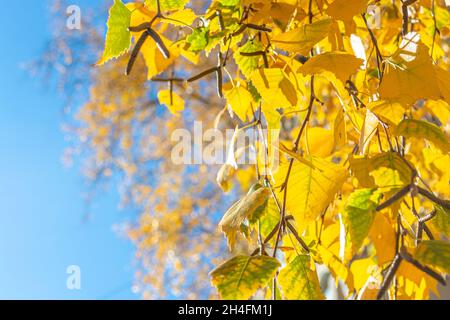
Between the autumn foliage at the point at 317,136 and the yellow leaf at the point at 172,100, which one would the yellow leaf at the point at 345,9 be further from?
the yellow leaf at the point at 172,100

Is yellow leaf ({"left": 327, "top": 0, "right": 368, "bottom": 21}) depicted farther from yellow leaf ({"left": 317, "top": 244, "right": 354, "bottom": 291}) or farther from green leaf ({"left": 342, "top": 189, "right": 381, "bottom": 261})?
yellow leaf ({"left": 317, "top": 244, "right": 354, "bottom": 291})

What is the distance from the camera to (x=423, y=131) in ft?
1.69

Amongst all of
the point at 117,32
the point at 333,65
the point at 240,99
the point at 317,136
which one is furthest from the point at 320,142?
the point at 117,32

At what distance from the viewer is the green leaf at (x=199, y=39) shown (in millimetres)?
666

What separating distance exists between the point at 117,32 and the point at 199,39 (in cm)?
10

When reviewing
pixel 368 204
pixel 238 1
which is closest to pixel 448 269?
pixel 368 204

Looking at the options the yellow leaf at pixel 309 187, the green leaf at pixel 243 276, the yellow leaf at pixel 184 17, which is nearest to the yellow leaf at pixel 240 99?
the yellow leaf at pixel 184 17

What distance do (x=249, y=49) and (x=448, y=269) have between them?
42cm

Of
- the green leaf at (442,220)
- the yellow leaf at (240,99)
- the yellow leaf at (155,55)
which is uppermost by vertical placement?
the yellow leaf at (155,55)

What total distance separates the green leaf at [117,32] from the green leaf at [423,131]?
12.6 inches

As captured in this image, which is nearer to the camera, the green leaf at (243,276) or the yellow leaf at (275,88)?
the green leaf at (243,276)

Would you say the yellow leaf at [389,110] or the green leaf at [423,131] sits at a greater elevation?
the yellow leaf at [389,110]

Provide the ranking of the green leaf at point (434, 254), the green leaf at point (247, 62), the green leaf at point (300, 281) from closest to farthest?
the green leaf at point (434, 254)
the green leaf at point (300, 281)
the green leaf at point (247, 62)

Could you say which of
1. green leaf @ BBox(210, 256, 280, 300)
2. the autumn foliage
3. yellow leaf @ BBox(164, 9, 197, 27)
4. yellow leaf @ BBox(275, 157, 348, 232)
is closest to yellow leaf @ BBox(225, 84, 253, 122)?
the autumn foliage
